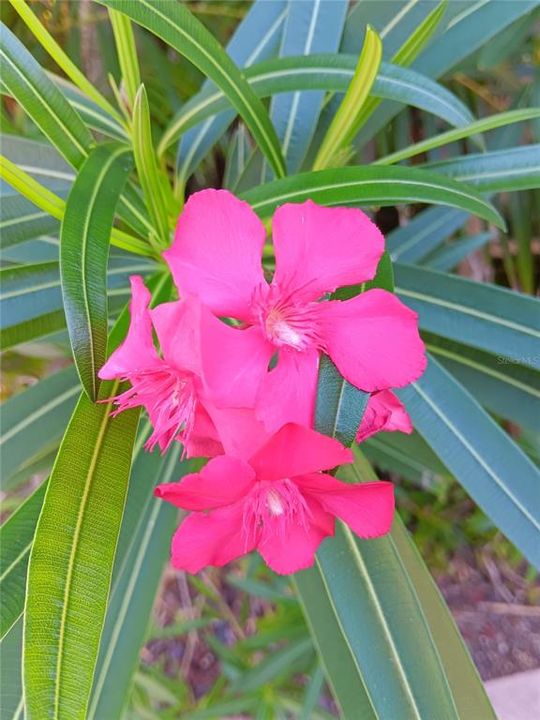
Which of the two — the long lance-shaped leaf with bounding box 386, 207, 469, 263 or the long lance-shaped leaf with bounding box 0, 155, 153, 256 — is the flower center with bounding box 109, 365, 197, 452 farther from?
the long lance-shaped leaf with bounding box 386, 207, 469, 263

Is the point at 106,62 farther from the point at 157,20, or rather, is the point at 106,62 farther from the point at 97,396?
the point at 97,396

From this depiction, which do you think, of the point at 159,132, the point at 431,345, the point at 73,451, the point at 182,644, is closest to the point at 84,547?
the point at 73,451

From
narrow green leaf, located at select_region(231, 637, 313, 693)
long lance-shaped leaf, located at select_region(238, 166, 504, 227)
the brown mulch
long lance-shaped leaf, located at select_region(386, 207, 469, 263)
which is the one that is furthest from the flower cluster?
the brown mulch

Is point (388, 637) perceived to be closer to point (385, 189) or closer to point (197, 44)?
point (385, 189)

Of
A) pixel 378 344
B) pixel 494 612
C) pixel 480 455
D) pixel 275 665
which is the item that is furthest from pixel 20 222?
pixel 494 612

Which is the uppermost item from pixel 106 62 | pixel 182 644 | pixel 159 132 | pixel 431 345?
pixel 106 62

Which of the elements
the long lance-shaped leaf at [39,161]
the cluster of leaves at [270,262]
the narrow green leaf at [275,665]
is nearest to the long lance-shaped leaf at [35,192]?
the cluster of leaves at [270,262]

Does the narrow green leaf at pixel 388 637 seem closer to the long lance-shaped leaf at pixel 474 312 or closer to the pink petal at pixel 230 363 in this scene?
the long lance-shaped leaf at pixel 474 312
